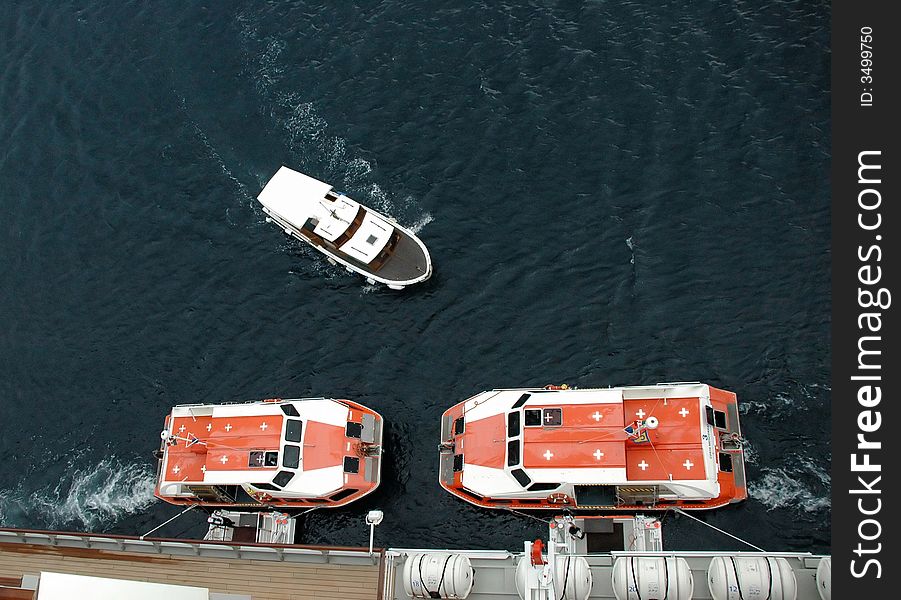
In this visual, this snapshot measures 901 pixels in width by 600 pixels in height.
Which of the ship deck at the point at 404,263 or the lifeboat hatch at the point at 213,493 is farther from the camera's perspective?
the ship deck at the point at 404,263

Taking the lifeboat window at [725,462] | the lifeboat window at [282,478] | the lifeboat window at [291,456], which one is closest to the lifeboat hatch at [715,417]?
the lifeboat window at [725,462]

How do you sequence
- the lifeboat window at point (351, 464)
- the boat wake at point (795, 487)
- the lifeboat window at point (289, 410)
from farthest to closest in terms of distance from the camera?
the lifeboat window at point (351, 464), the lifeboat window at point (289, 410), the boat wake at point (795, 487)

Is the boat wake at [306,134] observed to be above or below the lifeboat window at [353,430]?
above

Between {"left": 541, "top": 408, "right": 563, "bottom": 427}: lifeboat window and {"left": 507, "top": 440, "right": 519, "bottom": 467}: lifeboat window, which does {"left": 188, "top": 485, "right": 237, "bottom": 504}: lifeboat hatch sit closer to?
{"left": 507, "top": 440, "right": 519, "bottom": 467}: lifeboat window

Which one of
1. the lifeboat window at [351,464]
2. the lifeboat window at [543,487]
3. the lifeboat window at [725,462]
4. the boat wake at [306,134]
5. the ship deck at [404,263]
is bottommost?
the lifeboat window at [543,487]

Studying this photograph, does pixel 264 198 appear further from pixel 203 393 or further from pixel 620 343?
pixel 620 343

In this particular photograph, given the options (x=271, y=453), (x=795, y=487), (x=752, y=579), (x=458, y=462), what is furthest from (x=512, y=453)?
(x=795, y=487)

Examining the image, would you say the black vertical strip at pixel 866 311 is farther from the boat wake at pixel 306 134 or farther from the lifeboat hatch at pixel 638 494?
the boat wake at pixel 306 134
